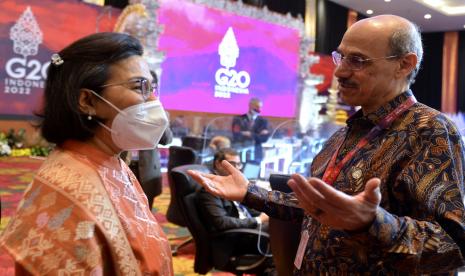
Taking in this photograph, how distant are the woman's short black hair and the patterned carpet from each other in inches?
42.2

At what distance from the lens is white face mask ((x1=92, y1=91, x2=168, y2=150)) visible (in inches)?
47.9

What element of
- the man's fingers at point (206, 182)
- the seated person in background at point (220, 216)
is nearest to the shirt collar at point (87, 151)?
the man's fingers at point (206, 182)

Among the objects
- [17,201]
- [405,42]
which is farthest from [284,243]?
[17,201]

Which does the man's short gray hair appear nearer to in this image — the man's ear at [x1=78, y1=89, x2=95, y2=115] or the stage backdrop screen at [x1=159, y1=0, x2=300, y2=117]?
the man's ear at [x1=78, y1=89, x2=95, y2=115]

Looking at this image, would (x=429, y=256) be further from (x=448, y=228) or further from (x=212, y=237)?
(x=212, y=237)

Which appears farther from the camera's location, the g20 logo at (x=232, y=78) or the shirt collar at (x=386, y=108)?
the g20 logo at (x=232, y=78)

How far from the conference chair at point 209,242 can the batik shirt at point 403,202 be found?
4.92 feet

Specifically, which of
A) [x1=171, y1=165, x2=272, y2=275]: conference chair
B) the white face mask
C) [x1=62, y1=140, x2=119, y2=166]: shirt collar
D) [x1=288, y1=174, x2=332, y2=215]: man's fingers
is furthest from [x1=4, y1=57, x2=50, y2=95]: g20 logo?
[x1=288, y1=174, x2=332, y2=215]: man's fingers

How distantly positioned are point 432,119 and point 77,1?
8.25 meters

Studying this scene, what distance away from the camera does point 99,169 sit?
A: 1120 millimetres

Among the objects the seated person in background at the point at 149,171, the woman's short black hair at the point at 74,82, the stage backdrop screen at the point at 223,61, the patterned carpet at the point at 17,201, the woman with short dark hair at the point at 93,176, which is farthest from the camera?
the stage backdrop screen at the point at 223,61

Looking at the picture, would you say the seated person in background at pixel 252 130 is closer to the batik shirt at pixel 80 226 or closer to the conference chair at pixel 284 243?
the conference chair at pixel 284 243

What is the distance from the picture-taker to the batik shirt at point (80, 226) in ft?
3.12

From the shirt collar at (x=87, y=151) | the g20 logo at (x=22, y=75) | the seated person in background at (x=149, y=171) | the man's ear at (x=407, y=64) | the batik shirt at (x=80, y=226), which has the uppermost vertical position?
the g20 logo at (x=22, y=75)
